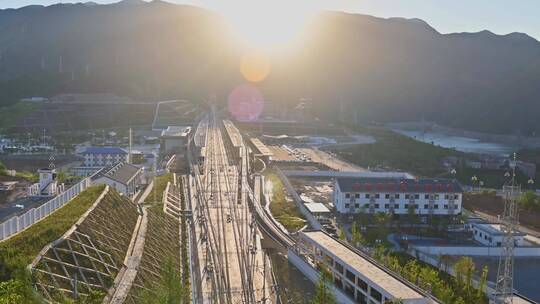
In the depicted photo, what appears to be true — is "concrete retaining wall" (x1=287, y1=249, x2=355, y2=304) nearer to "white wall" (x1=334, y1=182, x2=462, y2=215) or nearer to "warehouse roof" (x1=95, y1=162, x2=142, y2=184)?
"white wall" (x1=334, y1=182, x2=462, y2=215)

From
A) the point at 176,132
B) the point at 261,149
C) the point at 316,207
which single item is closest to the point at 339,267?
the point at 316,207

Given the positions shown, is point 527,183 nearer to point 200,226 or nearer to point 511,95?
point 200,226

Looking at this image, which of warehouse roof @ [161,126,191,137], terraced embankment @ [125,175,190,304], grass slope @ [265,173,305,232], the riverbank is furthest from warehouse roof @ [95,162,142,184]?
the riverbank

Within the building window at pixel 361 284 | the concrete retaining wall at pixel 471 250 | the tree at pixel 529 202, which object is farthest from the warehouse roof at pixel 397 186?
the building window at pixel 361 284

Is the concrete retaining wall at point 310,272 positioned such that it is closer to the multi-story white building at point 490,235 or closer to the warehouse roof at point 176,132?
the multi-story white building at point 490,235

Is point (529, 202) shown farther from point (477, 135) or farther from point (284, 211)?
point (477, 135)

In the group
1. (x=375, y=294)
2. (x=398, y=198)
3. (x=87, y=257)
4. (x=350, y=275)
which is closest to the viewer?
(x=87, y=257)
